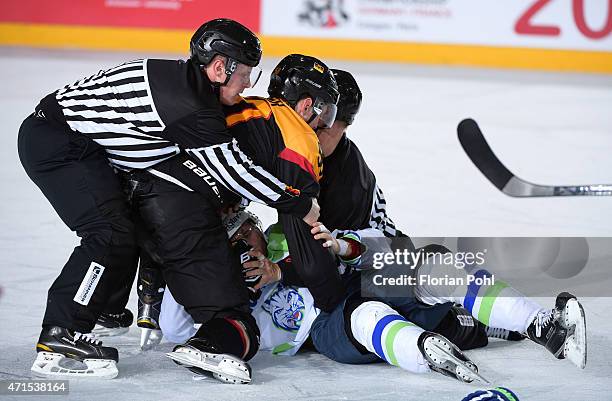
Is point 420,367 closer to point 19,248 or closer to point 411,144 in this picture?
point 19,248

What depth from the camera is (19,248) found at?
448 centimetres

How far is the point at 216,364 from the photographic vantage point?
3023 mm

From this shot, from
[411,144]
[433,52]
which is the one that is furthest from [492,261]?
[433,52]

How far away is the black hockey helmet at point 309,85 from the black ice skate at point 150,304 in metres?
0.70

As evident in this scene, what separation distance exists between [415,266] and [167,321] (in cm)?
80

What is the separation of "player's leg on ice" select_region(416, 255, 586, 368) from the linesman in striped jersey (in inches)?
18.6

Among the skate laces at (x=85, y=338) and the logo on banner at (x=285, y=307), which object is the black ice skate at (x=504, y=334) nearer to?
the logo on banner at (x=285, y=307)

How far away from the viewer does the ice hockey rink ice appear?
3.06 m

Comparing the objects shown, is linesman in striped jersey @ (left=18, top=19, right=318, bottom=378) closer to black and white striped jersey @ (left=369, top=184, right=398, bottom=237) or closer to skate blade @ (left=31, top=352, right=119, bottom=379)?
skate blade @ (left=31, top=352, right=119, bottom=379)

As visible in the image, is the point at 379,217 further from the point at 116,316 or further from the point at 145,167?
the point at 116,316

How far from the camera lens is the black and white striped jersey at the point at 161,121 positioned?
10.2ft

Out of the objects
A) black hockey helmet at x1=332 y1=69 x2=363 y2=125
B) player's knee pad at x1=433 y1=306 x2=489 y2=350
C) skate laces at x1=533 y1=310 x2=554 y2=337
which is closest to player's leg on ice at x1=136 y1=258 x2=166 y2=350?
black hockey helmet at x1=332 y1=69 x2=363 y2=125

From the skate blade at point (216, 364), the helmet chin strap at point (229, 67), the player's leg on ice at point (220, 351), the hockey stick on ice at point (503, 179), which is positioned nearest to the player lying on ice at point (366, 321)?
the player's leg on ice at point (220, 351)

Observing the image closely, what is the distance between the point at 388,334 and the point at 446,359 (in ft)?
0.65
